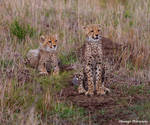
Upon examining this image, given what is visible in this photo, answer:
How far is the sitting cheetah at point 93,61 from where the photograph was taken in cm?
514

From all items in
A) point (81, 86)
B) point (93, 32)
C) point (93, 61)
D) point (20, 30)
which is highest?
point (20, 30)

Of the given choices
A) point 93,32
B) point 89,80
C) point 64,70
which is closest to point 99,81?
point 89,80

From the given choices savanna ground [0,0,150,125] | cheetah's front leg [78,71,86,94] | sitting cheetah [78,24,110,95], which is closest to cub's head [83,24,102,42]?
sitting cheetah [78,24,110,95]

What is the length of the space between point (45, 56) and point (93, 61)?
128 cm

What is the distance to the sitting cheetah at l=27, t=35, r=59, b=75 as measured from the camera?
242 inches

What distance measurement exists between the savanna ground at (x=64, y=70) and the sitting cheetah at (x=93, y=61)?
0.14 metres

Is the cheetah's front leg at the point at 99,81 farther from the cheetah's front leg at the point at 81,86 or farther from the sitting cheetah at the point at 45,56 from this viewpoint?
the sitting cheetah at the point at 45,56

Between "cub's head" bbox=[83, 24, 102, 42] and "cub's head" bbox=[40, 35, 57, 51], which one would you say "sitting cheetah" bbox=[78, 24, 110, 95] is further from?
"cub's head" bbox=[40, 35, 57, 51]

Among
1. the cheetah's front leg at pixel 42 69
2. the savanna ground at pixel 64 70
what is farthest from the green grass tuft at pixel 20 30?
the cheetah's front leg at pixel 42 69

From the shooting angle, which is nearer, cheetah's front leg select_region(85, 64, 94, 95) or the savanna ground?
the savanna ground

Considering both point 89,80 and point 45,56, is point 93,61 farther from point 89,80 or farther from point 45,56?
point 45,56

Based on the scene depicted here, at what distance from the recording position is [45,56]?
248 inches

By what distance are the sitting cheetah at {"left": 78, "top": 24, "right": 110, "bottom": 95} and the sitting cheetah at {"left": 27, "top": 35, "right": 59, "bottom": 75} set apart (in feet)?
2.90

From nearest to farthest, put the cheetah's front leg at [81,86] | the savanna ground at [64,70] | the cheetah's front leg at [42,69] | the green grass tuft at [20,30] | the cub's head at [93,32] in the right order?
1. the savanna ground at [64,70]
2. the cub's head at [93,32]
3. the cheetah's front leg at [81,86]
4. the cheetah's front leg at [42,69]
5. the green grass tuft at [20,30]
